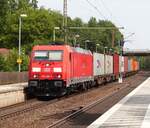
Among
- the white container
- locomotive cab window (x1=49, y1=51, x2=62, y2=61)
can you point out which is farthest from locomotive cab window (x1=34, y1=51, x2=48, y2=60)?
the white container

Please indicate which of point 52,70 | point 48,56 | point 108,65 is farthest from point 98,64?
point 52,70

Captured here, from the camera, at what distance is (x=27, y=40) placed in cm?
11325

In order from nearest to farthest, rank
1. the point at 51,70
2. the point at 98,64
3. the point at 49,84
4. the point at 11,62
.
A: the point at 49,84
the point at 51,70
the point at 98,64
the point at 11,62

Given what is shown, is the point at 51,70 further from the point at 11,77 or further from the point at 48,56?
the point at 11,77

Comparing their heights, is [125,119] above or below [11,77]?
below

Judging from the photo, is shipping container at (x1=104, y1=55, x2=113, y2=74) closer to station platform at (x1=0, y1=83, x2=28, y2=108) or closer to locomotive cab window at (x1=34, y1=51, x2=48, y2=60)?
locomotive cab window at (x1=34, y1=51, x2=48, y2=60)

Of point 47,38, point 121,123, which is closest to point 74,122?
point 121,123

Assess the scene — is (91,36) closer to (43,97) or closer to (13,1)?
(13,1)

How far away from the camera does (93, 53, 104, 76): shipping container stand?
4659 centimetres

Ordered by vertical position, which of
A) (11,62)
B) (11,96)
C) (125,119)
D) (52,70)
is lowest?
(125,119)

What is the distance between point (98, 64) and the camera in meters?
49.1

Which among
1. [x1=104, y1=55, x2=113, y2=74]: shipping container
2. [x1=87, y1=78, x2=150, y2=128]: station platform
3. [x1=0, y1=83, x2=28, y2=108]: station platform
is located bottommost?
[x1=87, y1=78, x2=150, y2=128]: station platform

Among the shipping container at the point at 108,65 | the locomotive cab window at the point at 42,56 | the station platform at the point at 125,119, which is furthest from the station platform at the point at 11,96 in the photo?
the shipping container at the point at 108,65

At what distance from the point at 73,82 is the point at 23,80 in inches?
997
